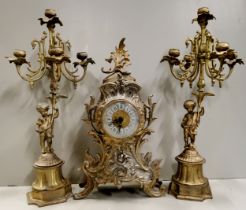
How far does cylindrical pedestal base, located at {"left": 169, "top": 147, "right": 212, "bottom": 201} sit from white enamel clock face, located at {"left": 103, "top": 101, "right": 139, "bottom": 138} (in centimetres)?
19

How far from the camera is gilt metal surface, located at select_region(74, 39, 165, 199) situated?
30.7 inches

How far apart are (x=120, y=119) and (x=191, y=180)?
28 centimetres

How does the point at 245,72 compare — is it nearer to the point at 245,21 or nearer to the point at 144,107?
the point at 245,21

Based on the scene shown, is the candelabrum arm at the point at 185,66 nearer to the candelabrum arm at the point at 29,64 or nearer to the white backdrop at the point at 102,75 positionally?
the white backdrop at the point at 102,75

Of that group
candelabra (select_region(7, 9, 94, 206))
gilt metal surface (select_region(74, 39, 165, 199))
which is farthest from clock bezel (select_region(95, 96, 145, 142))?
candelabra (select_region(7, 9, 94, 206))

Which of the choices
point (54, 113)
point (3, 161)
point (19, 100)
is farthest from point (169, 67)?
point (3, 161)

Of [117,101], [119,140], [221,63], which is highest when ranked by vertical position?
[221,63]

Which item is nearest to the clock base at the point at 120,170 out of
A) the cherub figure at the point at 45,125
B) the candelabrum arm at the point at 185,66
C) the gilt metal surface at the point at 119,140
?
the gilt metal surface at the point at 119,140

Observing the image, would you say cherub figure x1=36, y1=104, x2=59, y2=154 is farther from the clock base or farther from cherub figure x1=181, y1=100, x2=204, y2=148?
cherub figure x1=181, y1=100, x2=204, y2=148

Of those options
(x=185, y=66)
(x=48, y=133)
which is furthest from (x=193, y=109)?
(x=48, y=133)

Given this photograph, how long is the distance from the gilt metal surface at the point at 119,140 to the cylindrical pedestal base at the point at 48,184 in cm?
6

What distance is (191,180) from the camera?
0.83m

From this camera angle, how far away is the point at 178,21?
0.91 meters

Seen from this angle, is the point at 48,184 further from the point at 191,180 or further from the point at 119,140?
the point at 191,180
